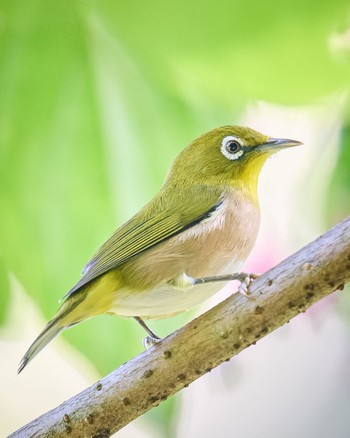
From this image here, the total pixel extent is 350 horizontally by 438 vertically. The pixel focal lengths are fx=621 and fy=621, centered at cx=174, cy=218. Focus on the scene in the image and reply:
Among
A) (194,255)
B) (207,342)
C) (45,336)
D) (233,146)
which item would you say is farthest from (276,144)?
(45,336)

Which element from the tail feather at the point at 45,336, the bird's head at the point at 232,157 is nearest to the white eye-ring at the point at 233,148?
the bird's head at the point at 232,157

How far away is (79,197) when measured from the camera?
55.0 inches

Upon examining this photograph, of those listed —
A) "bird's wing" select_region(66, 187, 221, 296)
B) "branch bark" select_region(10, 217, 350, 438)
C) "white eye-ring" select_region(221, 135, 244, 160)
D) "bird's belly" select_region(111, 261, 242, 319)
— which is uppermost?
"white eye-ring" select_region(221, 135, 244, 160)

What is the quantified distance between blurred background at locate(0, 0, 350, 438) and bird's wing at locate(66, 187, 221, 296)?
0.82ft

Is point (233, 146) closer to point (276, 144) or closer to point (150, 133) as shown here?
point (276, 144)

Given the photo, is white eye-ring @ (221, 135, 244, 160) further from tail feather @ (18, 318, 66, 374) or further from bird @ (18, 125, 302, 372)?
tail feather @ (18, 318, 66, 374)

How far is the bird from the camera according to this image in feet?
3.52

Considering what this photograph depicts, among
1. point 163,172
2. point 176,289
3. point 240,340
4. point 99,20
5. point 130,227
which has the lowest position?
point 240,340

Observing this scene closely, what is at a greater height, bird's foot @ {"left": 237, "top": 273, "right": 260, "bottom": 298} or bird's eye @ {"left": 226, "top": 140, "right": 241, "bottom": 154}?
bird's eye @ {"left": 226, "top": 140, "right": 241, "bottom": 154}

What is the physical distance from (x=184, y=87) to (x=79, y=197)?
0.34 metres

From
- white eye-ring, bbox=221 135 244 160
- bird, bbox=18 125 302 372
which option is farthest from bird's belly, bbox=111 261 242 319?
white eye-ring, bbox=221 135 244 160

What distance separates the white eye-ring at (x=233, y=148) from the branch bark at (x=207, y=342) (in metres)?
0.35

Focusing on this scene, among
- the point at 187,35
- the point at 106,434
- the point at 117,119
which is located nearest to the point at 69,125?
the point at 117,119

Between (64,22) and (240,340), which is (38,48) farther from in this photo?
(240,340)
